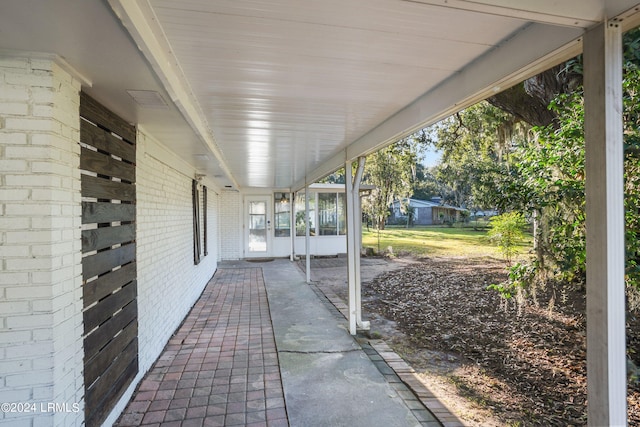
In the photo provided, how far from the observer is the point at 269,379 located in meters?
3.03

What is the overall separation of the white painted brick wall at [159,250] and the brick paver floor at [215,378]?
14cm

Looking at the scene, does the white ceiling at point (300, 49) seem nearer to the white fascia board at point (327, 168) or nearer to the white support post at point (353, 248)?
the white support post at point (353, 248)

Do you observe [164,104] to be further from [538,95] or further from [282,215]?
[282,215]

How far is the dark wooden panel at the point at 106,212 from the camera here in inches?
79.8

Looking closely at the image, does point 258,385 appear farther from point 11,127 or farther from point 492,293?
point 492,293

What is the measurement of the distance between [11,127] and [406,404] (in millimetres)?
2961

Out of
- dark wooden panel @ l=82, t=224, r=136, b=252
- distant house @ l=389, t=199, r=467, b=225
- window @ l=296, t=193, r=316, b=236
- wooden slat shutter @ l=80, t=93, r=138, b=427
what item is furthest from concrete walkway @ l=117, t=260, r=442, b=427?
distant house @ l=389, t=199, r=467, b=225

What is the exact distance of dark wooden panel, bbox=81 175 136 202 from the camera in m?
2.03

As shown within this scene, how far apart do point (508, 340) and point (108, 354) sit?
4270 millimetres

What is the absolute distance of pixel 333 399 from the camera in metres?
2.68

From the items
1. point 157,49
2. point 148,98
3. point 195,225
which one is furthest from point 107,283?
point 195,225

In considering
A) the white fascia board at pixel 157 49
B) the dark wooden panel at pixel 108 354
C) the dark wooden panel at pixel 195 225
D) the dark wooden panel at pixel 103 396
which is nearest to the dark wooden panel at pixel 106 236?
the dark wooden panel at pixel 108 354

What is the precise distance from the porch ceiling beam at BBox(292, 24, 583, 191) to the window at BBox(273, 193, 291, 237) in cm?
826

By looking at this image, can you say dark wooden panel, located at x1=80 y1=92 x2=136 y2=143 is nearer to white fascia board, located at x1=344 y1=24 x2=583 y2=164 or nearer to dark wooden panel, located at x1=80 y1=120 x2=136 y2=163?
dark wooden panel, located at x1=80 y1=120 x2=136 y2=163
